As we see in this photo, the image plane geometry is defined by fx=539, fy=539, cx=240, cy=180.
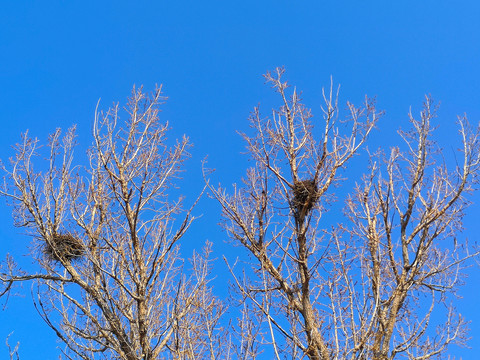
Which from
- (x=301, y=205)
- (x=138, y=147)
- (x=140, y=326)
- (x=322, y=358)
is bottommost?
(x=322, y=358)

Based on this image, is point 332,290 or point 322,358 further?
point 332,290

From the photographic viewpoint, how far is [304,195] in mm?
7184

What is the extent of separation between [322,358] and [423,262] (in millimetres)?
2031

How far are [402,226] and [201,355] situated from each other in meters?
3.44

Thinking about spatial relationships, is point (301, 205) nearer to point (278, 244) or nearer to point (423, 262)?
point (278, 244)

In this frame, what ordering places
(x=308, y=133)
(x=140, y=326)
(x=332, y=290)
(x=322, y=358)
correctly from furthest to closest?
(x=308, y=133) → (x=332, y=290) → (x=322, y=358) → (x=140, y=326)

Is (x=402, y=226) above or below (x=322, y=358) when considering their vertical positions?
above

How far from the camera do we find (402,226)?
24.4ft

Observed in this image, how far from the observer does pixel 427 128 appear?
326 inches

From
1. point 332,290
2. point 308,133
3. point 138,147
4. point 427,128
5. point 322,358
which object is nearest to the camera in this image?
point 322,358

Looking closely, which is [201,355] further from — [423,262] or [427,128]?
[427,128]

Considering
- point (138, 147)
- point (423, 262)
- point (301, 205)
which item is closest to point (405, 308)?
point (423, 262)

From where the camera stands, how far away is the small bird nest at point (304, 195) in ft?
23.3

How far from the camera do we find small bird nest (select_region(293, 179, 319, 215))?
7102 millimetres
